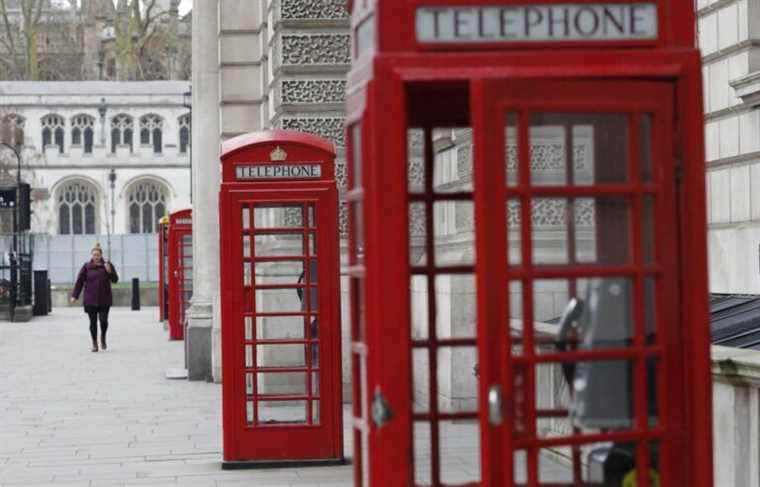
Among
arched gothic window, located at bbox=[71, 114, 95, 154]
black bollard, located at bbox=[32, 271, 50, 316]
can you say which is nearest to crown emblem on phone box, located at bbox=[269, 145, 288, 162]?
black bollard, located at bbox=[32, 271, 50, 316]

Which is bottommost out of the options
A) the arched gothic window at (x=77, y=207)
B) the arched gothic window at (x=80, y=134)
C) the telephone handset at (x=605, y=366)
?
the telephone handset at (x=605, y=366)

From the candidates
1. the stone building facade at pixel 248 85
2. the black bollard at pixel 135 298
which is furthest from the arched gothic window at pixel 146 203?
the stone building facade at pixel 248 85

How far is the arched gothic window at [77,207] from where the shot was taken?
294ft

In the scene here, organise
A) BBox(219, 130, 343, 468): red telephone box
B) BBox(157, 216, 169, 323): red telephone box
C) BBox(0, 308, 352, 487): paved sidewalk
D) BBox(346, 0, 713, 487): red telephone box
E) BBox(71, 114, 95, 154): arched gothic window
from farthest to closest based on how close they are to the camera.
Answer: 1. BBox(71, 114, 95, 154): arched gothic window
2. BBox(157, 216, 169, 323): red telephone box
3. BBox(219, 130, 343, 468): red telephone box
4. BBox(0, 308, 352, 487): paved sidewalk
5. BBox(346, 0, 713, 487): red telephone box

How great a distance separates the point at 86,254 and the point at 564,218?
5545cm

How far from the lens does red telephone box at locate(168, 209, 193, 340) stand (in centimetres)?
2675

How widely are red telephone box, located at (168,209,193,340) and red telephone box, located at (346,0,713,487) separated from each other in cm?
2205

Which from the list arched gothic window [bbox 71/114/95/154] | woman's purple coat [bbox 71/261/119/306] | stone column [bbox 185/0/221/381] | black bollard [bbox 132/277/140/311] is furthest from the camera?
arched gothic window [bbox 71/114/95/154]

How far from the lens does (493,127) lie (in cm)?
434

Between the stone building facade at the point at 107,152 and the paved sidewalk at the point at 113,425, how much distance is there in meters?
64.8

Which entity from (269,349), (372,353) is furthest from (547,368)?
(269,349)

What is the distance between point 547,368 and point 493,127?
1167 millimetres

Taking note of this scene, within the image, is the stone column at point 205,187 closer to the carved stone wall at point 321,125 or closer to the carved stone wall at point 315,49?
the carved stone wall at point 321,125

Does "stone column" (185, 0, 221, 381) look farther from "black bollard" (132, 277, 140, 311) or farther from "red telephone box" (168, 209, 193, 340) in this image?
"black bollard" (132, 277, 140, 311)
